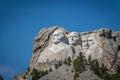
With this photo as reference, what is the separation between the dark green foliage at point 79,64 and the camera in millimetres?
74438

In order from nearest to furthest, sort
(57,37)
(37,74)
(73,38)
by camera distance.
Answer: (37,74) < (57,37) < (73,38)

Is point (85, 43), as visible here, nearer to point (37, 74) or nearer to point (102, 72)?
point (102, 72)

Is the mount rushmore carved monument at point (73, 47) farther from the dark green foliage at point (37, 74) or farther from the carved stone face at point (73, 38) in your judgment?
the dark green foliage at point (37, 74)

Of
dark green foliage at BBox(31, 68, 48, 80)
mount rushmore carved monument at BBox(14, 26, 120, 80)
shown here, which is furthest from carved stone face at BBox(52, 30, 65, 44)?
dark green foliage at BBox(31, 68, 48, 80)

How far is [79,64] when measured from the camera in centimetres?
7488

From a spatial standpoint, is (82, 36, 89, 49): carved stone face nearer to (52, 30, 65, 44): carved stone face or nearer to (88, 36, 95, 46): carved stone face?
(88, 36, 95, 46): carved stone face

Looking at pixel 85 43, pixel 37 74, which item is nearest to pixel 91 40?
pixel 85 43

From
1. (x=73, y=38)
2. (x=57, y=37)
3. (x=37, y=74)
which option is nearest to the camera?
(x=37, y=74)

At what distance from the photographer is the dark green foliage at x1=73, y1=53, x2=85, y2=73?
2931 inches

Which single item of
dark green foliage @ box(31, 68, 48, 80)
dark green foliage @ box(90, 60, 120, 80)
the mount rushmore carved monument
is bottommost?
dark green foliage @ box(90, 60, 120, 80)

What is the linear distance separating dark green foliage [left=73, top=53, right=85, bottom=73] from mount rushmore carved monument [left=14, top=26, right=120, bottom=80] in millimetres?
2116

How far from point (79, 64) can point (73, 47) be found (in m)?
5.77

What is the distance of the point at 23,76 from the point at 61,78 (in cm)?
744

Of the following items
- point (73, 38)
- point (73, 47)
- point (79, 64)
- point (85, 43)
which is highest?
point (73, 38)
